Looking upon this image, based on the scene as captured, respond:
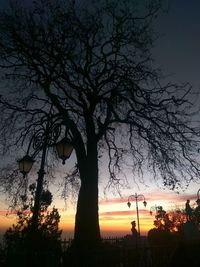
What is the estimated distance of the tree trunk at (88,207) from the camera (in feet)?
44.1

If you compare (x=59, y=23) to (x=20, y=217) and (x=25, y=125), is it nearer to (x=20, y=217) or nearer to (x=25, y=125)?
(x=25, y=125)

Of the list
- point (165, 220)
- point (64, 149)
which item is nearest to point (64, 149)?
point (64, 149)

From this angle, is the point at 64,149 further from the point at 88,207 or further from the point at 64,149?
the point at 88,207

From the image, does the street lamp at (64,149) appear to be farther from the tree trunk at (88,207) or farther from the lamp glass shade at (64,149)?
the tree trunk at (88,207)

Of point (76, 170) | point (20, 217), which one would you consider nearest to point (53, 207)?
point (20, 217)

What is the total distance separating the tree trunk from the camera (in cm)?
1345

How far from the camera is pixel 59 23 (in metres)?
16.1

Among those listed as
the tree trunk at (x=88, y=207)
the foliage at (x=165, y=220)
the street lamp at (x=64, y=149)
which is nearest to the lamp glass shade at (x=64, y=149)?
the street lamp at (x=64, y=149)

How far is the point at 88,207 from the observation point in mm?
14156

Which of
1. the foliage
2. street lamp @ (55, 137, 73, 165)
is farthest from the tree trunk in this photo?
the foliage

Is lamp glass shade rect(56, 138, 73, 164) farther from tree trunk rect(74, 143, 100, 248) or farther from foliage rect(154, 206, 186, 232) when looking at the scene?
foliage rect(154, 206, 186, 232)

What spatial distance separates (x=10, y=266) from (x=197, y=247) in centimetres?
841

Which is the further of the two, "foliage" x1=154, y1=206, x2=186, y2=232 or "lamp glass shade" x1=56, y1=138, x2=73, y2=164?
"foliage" x1=154, y1=206, x2=186, y2=232

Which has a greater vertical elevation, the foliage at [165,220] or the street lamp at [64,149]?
the foliage at [165,220]
